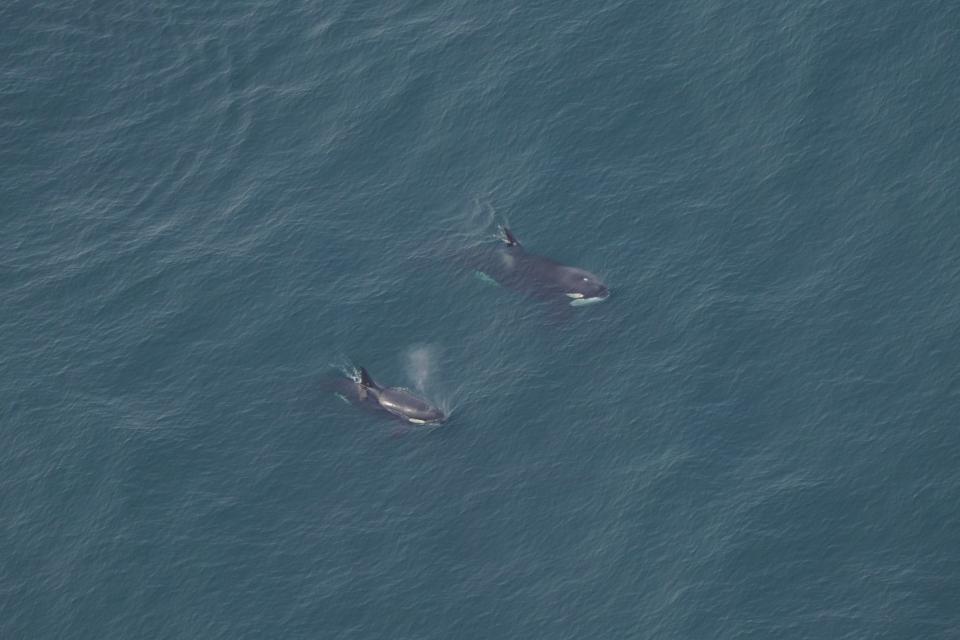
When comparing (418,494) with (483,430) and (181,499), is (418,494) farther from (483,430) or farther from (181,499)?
(181,499)

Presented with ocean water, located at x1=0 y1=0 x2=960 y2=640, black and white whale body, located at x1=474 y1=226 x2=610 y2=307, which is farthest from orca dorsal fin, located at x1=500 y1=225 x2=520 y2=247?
ocean water, located at x1=0 y1=0 x2=960 y2=640

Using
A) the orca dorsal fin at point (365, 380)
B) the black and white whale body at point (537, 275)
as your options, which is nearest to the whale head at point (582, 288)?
the black and white whale body at point (537, 275)

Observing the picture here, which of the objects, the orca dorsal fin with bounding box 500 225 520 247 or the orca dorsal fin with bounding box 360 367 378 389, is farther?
the orca dorsal fin with bounding box 500 225 520 247

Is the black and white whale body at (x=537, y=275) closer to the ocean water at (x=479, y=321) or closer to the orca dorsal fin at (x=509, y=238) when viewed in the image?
the orca dorsal fin at (x=509, y=238)

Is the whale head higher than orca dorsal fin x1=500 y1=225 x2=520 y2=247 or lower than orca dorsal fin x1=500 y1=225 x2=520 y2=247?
lower

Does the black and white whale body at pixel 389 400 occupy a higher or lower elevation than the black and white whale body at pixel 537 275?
lower

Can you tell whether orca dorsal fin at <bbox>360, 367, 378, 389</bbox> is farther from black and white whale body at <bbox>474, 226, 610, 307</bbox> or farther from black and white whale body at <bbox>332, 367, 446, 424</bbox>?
black and white whale body at <bbox>474, 226, 610, 307</bbox>
